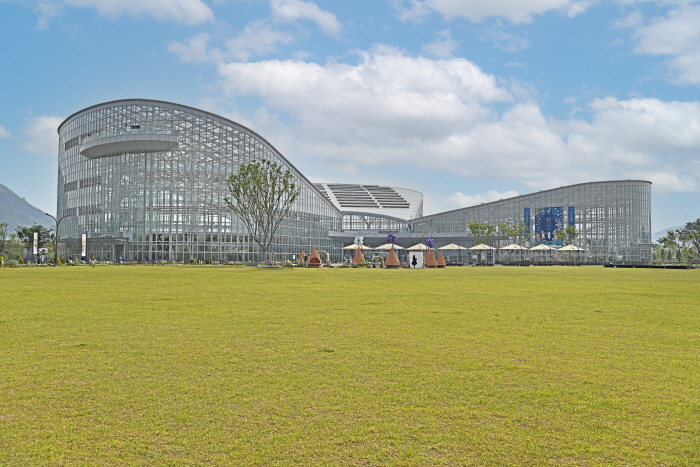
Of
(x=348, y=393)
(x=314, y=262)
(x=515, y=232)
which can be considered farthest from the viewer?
(x=515, y=232)

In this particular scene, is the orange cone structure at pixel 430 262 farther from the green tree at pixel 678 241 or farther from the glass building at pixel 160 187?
the green tree at pixel 678 241

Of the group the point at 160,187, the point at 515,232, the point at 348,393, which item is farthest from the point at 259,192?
the point at 348,393

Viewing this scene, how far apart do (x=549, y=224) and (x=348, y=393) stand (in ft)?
366

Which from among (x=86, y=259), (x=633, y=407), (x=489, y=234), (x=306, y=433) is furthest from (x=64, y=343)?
(x=489, y=234)

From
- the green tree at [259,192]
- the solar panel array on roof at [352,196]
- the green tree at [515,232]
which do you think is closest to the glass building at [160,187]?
the green tree at [515,232]

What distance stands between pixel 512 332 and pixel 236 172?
8497cm

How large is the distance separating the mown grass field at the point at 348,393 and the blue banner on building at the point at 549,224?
10194 centimetres

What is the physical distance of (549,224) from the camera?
360 feet

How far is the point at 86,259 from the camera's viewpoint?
3600 inches

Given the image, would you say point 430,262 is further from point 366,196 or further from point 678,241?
point 678,241

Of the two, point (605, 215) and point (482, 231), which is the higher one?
point (605, 215)

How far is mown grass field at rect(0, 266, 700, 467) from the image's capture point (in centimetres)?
480

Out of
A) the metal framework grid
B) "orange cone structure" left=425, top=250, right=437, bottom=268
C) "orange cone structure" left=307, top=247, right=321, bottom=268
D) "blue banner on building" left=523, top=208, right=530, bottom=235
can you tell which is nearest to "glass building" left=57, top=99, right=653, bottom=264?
"blue banner on building" left=523, top=208, right=530, bottom=235

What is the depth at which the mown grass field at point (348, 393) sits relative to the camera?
15.8 feet
